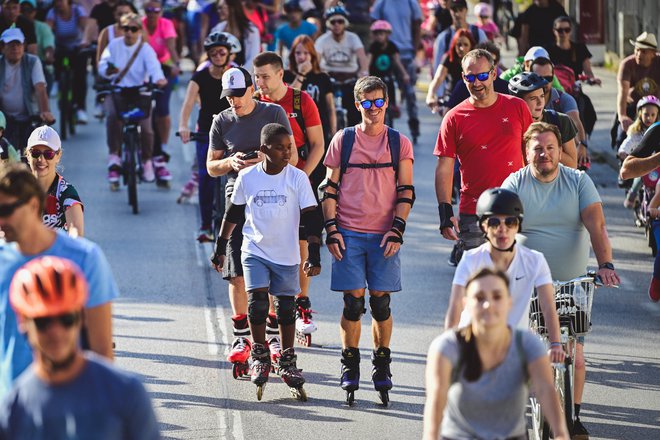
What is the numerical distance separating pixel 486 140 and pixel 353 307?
1451 mm

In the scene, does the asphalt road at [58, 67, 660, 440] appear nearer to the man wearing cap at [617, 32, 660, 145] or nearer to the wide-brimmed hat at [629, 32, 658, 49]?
the man wearing cap at [617, 32, 660, 145]

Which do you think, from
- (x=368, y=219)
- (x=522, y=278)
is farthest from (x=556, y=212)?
(x=368, y=219)

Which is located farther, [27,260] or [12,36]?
[12,36]

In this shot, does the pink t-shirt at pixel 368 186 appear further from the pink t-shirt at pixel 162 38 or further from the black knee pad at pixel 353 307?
the pink t-shirt at pixel 162 38

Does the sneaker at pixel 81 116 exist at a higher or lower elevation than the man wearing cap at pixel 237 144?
lower

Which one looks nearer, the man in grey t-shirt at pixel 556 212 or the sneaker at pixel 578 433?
the sneaker at pixel 578 433

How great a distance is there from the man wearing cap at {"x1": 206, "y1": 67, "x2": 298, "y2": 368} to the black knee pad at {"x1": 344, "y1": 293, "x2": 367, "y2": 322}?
0.88 m

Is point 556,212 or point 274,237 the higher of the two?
→ point 556,212

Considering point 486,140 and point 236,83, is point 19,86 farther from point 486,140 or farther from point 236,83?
point 486,140

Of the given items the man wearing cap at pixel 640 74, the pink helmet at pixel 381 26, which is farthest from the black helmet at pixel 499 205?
the pink helmet at pixel 381 26

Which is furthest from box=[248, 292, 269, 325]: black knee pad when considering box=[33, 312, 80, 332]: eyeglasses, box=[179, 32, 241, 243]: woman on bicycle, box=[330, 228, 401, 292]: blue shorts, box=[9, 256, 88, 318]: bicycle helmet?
box=[33, 312, 80, 332]: eyeglasses

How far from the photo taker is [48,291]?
4.74 meters

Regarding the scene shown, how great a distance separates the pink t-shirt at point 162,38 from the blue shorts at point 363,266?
1049 centimetres

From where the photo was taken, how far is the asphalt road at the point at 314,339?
8914 millimetres
